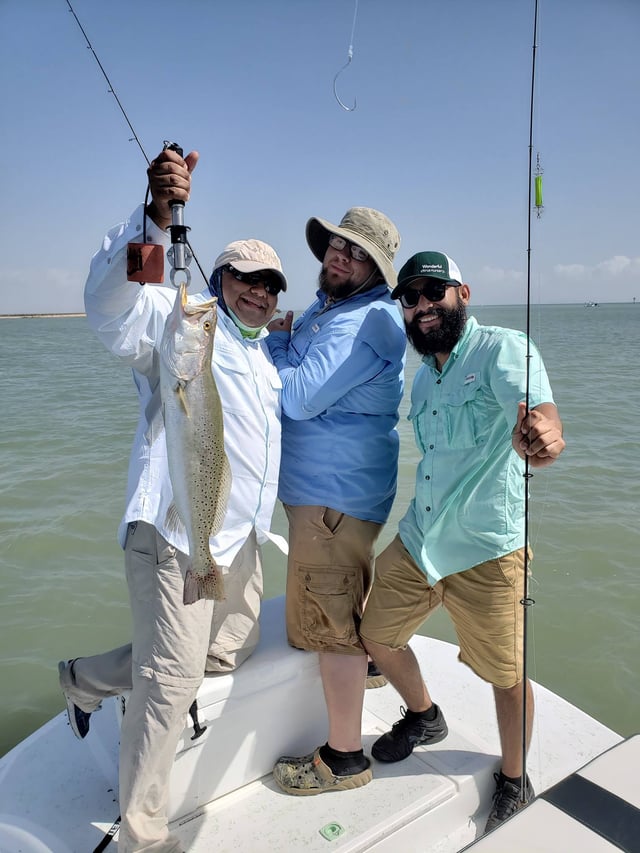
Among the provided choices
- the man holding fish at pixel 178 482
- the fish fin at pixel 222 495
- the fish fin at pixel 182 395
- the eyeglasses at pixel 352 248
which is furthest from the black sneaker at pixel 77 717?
the eyeglasses at pixel 352 248

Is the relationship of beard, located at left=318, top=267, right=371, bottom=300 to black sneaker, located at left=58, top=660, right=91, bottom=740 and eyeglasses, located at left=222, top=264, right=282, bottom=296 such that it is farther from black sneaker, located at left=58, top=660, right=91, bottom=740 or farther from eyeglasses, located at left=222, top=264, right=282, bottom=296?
black sneaker, located at left=58, top=660, right=91, bottom=740

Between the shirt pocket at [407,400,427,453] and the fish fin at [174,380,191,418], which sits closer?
the fish fin at [174,380,191,418]

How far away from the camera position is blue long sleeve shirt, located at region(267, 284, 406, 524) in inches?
121

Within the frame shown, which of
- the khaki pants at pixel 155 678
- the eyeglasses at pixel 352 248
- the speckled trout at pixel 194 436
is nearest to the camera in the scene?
the speckled trout at pixel 194 436

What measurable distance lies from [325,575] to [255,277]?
151 cm

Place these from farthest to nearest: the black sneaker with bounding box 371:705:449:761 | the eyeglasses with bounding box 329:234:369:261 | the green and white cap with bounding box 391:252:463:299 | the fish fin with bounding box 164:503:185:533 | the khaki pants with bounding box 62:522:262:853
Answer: the black sneaker with bounding box 371:705:449:761
the eyeglasses with bounding box 329:234:369:261
the green and white cap with bounding box 391:252:463:299
the khaki pants with bounding box 62:522:262:853
the fish fin with bounding box 164:503:185:533

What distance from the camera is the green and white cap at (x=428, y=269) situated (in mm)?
3135

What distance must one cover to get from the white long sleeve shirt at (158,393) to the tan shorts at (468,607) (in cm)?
72

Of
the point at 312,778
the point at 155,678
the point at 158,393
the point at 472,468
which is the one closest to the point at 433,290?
the point at 472,468

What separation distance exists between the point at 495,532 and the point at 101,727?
2.42 metres

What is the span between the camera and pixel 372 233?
10.8 ft

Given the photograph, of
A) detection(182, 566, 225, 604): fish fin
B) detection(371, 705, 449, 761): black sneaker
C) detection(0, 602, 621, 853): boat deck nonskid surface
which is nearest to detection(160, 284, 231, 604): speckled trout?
detection(182, 566, 225, 604): fish fin

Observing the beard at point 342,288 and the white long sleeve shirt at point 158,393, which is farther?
the beard at point 342,288

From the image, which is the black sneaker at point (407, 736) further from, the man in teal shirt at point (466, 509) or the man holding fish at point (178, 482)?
the man holding fish at point (178, 482)
